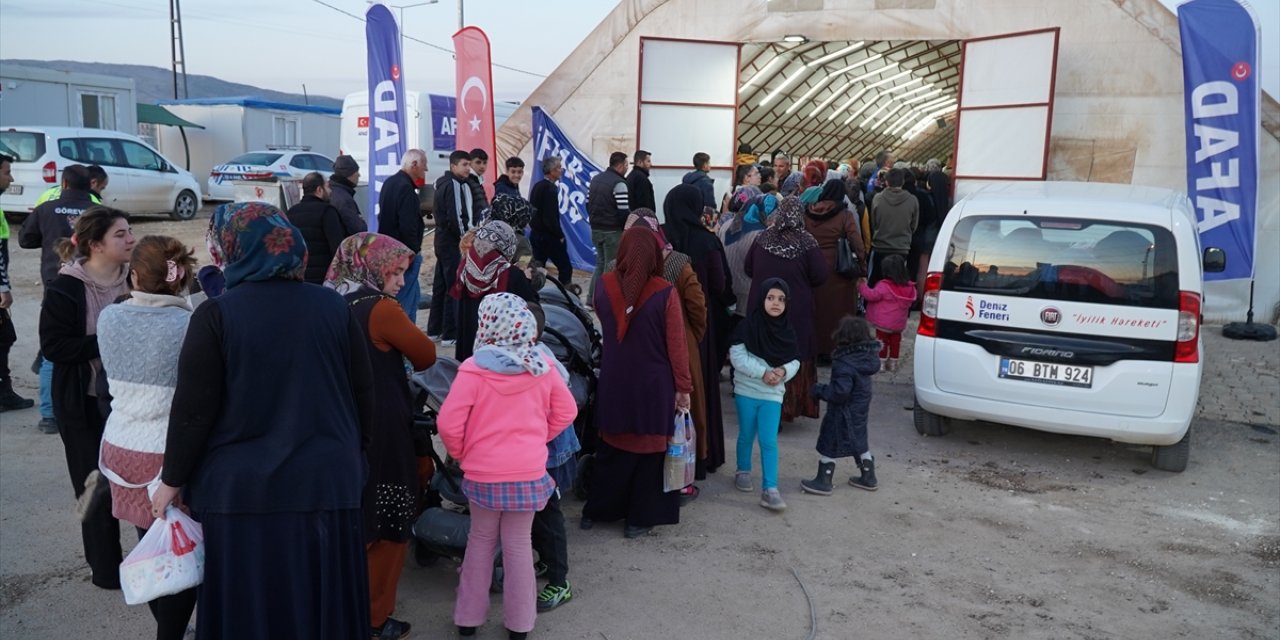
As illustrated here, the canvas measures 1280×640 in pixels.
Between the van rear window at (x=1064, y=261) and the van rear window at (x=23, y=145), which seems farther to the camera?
the van rear window at (x=23, y=145)

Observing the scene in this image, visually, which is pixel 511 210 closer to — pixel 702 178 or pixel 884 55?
pixel 702 178

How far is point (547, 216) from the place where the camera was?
383 inches

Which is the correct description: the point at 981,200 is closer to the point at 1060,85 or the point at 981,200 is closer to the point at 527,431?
the point at 527,431

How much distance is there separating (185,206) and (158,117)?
923 centimetres

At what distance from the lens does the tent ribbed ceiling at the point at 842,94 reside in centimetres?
1541

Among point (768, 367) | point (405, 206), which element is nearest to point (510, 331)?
point (768, 367)

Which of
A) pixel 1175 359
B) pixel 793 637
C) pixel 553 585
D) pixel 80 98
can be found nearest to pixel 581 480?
pixel 553 585

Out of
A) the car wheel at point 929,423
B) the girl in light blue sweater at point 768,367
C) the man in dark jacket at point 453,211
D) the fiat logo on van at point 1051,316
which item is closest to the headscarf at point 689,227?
the girl in light blue sweater at point 768,367

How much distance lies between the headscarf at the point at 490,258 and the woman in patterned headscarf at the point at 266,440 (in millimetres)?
1805

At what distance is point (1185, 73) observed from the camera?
31.0ft

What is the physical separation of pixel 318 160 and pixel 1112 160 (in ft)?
55.7

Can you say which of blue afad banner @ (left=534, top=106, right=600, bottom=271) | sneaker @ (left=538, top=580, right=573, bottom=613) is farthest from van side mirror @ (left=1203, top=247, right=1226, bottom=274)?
blue afad banner @ (left=534, top=106, right=600, bottom=271)

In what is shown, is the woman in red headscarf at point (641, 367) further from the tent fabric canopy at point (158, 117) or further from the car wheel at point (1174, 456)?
the tent fabric canopy at point (158, 117)

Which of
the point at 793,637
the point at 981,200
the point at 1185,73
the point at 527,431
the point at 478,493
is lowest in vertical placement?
the point at 793,637
